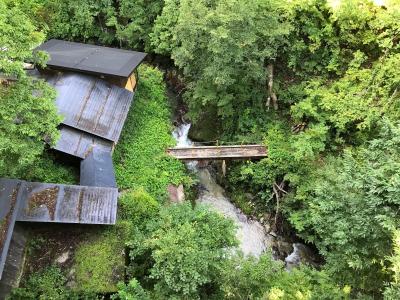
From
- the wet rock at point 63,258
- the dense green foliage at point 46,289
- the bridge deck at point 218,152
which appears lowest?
the dense green foliage at point 46,289

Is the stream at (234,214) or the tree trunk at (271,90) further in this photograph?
the tree trunk at (271,90)

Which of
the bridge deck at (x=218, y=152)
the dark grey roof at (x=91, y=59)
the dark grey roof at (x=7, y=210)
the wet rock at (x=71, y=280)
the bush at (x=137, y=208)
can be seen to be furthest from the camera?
the bridge deck at (x=218, y=152)

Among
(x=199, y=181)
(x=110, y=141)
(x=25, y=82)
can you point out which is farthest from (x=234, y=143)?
(x=25, y=82)

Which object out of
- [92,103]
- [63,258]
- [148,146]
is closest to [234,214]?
[148,146]

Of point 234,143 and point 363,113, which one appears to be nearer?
point 363,113

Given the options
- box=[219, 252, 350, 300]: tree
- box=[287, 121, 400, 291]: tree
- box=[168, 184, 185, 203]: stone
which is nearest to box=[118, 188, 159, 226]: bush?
box=[168, 184, 185, 203]: stone

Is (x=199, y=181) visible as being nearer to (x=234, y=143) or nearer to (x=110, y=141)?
(x=234, y=143)

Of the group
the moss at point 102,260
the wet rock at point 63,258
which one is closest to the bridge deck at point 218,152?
the moss at point 102,260

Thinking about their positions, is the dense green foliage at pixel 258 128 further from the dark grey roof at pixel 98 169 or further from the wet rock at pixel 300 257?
the dark grey roof at pixel 98 169
